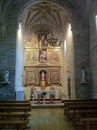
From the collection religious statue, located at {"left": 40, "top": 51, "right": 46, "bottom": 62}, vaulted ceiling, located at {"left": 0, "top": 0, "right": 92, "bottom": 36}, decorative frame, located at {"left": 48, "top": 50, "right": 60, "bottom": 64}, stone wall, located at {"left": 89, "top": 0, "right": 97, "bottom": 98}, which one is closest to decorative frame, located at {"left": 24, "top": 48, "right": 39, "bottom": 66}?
religious statue, located at {"left": 40, "top": 51, "right": 46, "bottom": 62}

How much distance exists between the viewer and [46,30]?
2764 cm

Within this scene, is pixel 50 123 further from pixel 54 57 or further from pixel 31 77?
pixel 54 57

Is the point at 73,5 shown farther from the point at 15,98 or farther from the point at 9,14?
the point at 15,98

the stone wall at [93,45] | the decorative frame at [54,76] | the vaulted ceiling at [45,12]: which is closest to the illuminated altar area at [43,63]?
the decorative frame at [54,76]

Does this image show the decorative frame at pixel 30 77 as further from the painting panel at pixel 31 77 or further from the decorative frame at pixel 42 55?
the decorative frame at pixel 42 55

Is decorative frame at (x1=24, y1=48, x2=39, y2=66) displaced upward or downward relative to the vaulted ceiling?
downward

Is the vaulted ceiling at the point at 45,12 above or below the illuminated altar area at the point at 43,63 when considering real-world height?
above

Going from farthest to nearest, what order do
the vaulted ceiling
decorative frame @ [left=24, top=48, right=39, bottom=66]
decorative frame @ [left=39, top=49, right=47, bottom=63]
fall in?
decorative frame @ [left=39, top=49, right=47, bottom=63] → decorative frame @ [left=24, top=48, right=39, bottom=66] → the vaulted ceiling

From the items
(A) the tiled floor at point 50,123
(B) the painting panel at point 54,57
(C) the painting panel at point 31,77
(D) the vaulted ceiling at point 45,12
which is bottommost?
(A) the tiled floor at point 50,123

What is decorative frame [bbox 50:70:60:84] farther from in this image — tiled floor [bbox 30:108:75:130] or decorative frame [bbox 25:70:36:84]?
tiled floor [bbox 30:108:75:130]

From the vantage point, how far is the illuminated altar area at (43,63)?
24766mm

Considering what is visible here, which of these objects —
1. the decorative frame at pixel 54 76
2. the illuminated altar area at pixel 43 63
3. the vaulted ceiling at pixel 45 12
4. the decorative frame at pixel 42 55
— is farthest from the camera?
the decorative frame at pixel 42 55

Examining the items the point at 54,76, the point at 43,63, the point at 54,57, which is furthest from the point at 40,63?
the point at 54,76

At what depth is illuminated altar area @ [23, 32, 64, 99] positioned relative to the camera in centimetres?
2477
